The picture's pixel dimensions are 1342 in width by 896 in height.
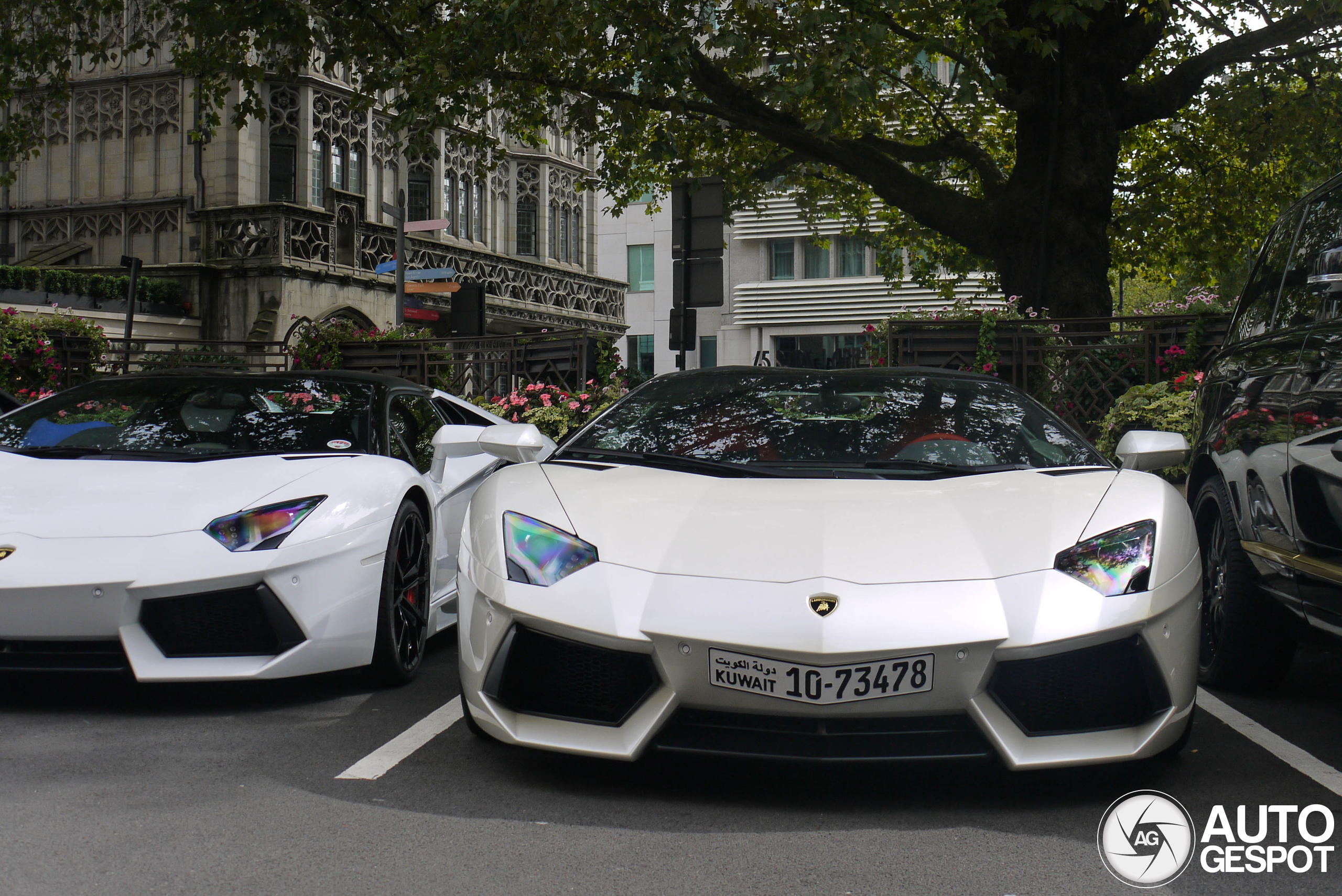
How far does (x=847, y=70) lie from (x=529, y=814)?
9.62 meters

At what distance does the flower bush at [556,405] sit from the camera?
500 inches

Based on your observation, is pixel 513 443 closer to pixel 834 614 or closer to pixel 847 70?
pixel 834 614

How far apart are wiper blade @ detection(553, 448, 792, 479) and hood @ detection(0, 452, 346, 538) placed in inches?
44.0

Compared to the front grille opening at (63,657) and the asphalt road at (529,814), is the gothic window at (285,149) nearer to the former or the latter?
the front grille opening at (63,657)

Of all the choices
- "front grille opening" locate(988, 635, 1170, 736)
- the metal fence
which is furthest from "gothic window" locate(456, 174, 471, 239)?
"front grille opening" locate(988, 635, 1170, 736)

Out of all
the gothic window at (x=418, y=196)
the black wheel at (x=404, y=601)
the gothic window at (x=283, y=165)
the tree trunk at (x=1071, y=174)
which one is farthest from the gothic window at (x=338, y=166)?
the black wheel at (x=404, y=601)

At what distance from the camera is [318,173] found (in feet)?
97.4

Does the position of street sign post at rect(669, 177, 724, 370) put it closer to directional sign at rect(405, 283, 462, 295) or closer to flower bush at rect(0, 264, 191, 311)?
flower bush at rect(0, 264, 191, 311)

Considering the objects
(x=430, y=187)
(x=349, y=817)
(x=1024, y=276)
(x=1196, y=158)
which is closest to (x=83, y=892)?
(x=349, y=817)

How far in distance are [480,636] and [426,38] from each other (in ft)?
38.3

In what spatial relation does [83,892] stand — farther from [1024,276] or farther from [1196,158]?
[1196,158]

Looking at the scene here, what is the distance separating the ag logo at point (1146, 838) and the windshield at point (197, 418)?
Result: 326 centimetres

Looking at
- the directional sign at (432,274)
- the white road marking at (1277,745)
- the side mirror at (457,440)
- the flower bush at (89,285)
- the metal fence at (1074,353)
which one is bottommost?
the white road marking at (1277,745)
